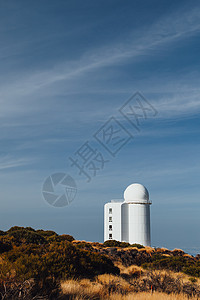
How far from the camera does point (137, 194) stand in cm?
4128

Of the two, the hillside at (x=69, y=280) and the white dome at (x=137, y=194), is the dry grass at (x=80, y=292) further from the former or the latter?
the white dome at (x=137, y=194)

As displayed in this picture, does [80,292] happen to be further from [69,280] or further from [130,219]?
[130,219]

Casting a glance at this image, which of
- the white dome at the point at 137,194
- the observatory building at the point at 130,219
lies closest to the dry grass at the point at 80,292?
the observatory building at the point at 130,219

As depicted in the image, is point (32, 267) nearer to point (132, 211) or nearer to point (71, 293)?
point (71, 293)

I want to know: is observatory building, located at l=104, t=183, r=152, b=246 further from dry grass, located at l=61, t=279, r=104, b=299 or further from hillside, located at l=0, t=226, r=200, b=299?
dry grass, located at l=61, t=279, r=104, b=299

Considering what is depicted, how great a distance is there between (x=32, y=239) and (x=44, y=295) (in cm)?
1819

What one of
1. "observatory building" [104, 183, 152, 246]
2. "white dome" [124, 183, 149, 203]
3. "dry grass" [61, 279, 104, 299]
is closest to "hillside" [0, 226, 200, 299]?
"dry grass" [61, 279, 104, 299]

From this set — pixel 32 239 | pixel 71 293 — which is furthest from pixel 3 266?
pixel 32 239

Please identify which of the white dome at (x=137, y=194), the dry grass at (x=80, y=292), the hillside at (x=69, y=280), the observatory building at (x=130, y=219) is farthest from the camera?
the white dome at (x=137, y=194)

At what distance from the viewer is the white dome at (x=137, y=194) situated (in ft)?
135

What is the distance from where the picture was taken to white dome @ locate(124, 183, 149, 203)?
41.2 m

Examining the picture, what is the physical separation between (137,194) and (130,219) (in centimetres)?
351

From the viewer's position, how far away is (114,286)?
27.0ft

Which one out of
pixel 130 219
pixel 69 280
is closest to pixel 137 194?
pixel 130 219
